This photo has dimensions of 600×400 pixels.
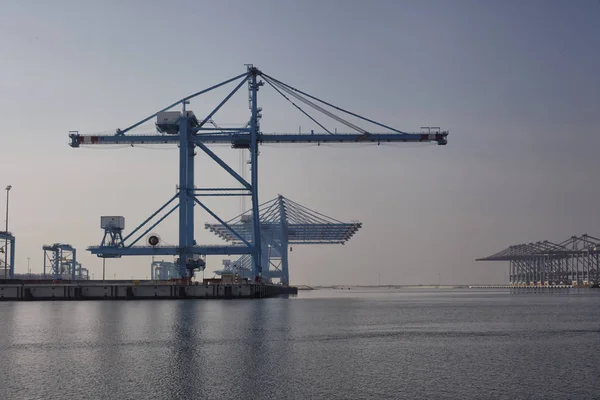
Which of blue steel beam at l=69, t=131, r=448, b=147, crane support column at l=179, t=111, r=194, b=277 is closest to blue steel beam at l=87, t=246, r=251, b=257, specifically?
crane support column at l=179, t=111, r=194, b=277

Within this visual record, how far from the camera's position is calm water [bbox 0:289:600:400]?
64.2 feet

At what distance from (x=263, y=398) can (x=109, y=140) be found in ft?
213

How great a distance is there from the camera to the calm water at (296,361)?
64.2 feet

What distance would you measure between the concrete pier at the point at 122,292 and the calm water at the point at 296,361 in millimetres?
39382

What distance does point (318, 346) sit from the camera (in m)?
29.8

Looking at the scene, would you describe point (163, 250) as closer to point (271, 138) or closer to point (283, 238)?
point (271, 138)

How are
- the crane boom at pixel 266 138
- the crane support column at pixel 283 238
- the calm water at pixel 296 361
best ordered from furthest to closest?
the crane support column at pixel 283 238 → the crane boom at pixel 266 138 → the calm water at pixel 296 361

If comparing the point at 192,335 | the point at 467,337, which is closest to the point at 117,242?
the point at 192,335

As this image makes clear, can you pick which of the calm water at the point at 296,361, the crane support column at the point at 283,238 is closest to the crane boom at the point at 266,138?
the calm water at the point at 296,361

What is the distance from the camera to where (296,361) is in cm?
2506

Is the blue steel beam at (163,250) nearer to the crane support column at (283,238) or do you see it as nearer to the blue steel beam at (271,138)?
the blue steel beam at (271,138)

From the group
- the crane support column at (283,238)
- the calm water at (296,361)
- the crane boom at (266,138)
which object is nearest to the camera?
the calm water at (296,361)

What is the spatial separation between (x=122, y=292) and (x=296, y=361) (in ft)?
202

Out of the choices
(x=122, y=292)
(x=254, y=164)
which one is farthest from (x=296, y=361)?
(x=122, y=292)
